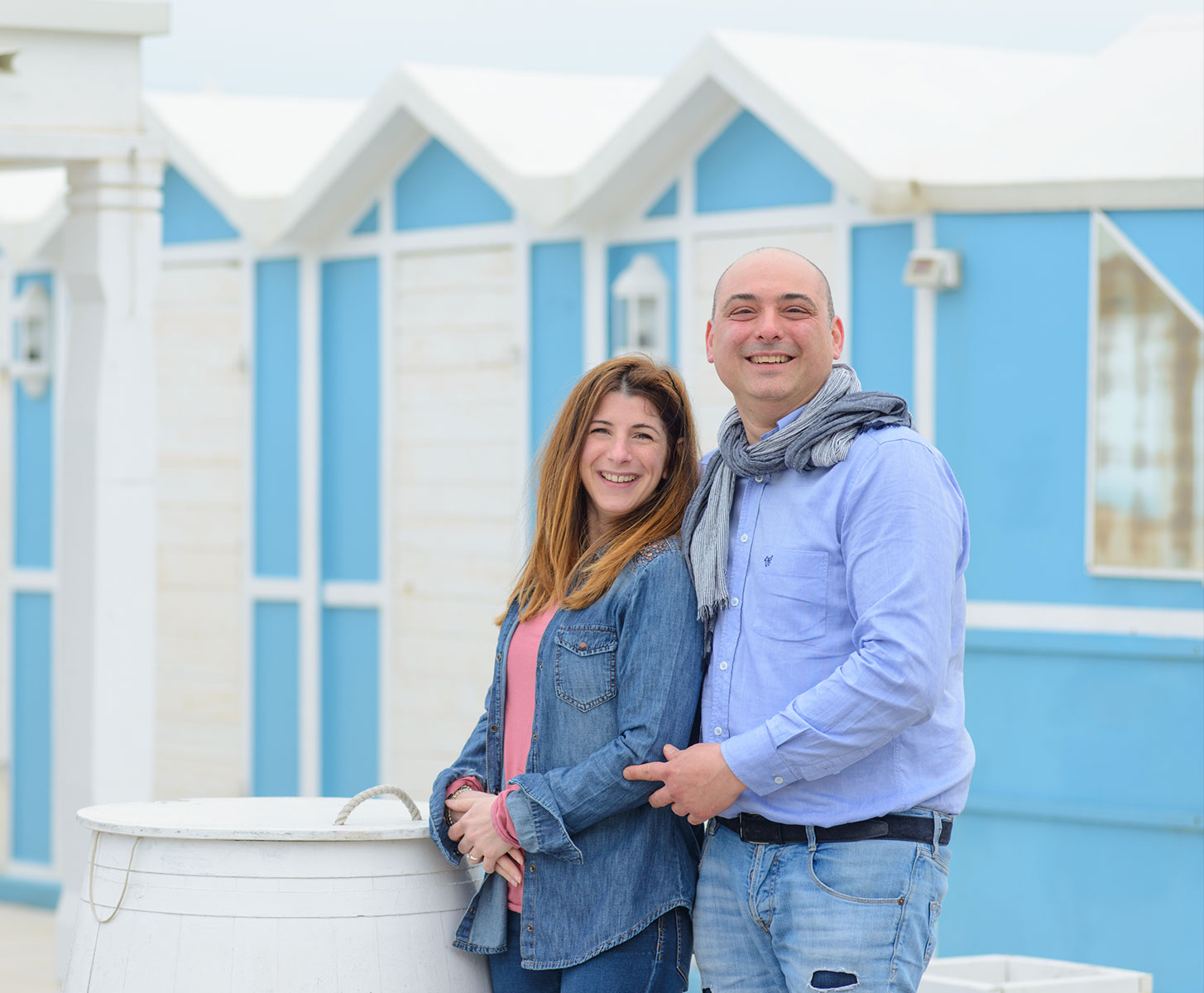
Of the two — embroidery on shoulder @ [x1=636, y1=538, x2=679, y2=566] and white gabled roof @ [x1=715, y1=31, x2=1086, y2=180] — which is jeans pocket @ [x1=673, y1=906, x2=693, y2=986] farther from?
white gabled roof @ [x1=715, y1=31, x2=1086, y2=180]

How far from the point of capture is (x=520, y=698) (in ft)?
10.0

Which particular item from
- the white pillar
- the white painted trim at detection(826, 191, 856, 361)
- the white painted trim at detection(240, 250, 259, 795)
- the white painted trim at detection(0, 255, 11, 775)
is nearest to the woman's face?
the white pillar

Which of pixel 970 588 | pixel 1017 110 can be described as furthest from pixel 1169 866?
pixel 1017 110

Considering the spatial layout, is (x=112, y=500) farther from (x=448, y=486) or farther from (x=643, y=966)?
(x=643, y=966)

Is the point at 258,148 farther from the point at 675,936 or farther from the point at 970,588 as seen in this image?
the point at 675,936

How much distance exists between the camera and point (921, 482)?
9.04 feet

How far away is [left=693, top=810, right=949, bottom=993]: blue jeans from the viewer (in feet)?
9.04

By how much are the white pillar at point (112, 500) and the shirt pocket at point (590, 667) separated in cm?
303

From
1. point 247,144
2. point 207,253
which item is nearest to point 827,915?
point 207,253

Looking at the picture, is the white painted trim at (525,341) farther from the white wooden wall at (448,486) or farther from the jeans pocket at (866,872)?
the jeans pocket at (866,872)

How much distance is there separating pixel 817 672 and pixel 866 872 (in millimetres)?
297

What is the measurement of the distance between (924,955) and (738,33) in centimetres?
Result: 460

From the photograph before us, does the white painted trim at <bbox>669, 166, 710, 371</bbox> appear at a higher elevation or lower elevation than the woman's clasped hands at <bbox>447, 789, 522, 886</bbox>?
higher

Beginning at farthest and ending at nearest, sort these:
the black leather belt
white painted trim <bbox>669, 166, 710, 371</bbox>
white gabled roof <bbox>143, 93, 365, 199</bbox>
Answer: white gabled roof <bbox>143, 93, 365, 199</bbox> → white painted trim <bbox>669, 166, 710, 371</bbox> → the black leather belt
